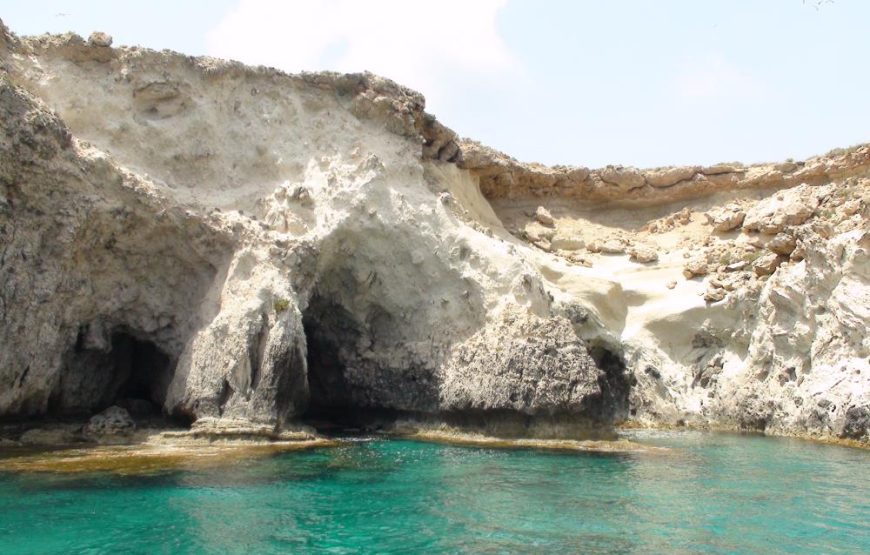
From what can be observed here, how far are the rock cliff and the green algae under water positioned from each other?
391 cm

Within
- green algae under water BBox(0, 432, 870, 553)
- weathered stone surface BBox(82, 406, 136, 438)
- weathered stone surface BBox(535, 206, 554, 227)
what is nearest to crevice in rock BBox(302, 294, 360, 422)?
weathered stone surface BBox(82, 406, 136, 438)

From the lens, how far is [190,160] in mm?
22750

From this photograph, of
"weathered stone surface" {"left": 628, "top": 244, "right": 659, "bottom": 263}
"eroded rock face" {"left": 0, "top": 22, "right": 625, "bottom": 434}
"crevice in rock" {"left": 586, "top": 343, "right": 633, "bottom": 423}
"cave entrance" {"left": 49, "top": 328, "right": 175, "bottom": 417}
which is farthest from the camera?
"weathered stone surface" {"left": 628, "top": 244, "right": 659, "bottom": 263}

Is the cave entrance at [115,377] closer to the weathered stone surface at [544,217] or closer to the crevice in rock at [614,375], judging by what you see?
the crevice in rock at [614,375]

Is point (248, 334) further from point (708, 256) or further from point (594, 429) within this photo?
point (708, 256)

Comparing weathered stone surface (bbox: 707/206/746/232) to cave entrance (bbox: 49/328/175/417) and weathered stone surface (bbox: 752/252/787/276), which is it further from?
cave entrance (bbox: 49/328/175/417)

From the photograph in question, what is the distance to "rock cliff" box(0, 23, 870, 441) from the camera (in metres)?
19.1

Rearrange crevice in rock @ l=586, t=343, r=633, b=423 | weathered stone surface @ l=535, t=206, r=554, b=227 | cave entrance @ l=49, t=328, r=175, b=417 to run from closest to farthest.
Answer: cave entrance @ l=49, t=328, r=175, b=417
crevice in rock @ l=586, t=343, r=633, b=423
weathered stone surface @ l=535, t=206, r=554, b=227

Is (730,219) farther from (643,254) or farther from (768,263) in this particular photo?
(768,263)

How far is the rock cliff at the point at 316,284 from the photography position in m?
19.1

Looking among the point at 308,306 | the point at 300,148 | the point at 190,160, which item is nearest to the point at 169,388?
the point at 308,306

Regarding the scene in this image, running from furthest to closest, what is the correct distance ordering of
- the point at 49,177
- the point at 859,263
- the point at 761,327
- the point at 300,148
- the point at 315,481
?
the point at 761,327 → the point at 300,148 → the point at 859,263 → the point at 49,177 → the point at 315,481

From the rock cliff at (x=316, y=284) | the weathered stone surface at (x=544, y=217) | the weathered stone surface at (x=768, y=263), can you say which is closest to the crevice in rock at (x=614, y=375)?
the rock cliff at (x=316, y=284)

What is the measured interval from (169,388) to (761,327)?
1780 cm
